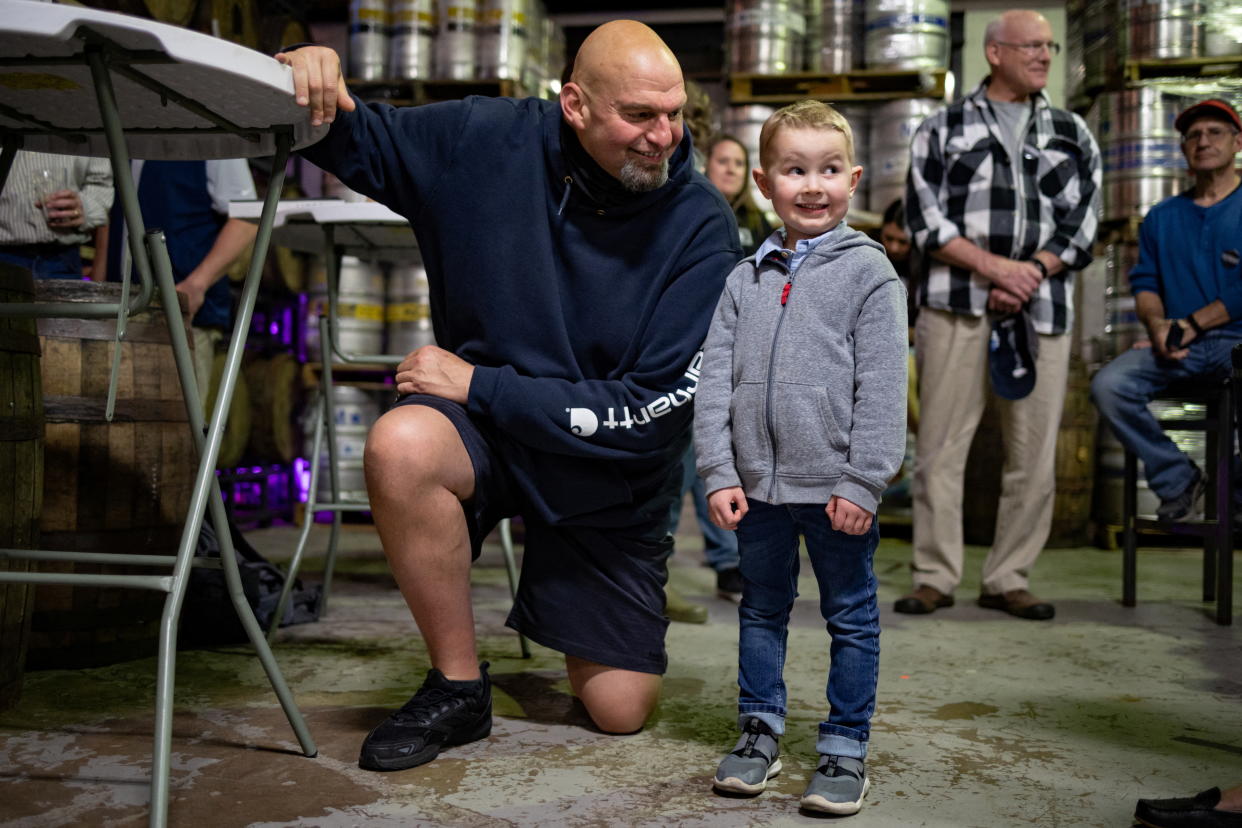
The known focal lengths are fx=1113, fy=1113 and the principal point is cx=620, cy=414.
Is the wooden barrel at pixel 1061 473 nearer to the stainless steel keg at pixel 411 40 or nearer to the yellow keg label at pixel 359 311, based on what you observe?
the yellow keg label at pixel 359 311

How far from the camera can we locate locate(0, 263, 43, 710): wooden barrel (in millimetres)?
1992

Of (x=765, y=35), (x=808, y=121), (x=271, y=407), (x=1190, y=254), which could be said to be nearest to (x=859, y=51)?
(x=765, y=35)

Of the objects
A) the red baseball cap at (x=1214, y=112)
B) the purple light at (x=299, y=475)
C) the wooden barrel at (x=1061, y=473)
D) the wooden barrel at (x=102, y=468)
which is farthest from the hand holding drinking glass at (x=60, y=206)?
the wooden barrel at (x=1061, y=473)

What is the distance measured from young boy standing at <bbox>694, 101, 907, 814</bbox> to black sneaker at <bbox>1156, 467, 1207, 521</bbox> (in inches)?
95.3

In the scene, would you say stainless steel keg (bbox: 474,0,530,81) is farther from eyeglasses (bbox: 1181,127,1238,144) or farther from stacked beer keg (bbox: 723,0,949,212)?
eyeglasses (bbox: 1181,127,1238,144)

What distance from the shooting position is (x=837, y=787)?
5.64 feet

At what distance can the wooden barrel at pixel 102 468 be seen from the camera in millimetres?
2449

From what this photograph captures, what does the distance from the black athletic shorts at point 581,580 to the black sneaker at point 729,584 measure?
1536mm

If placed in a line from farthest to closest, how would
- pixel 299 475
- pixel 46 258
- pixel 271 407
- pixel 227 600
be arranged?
pixel 299 475 < pixel 271 407 < pixel 46 258 < pixel 227 600

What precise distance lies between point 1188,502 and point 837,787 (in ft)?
8.61

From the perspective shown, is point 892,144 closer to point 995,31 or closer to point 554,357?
point 995,31

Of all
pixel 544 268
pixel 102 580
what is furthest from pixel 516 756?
pixel 544 268

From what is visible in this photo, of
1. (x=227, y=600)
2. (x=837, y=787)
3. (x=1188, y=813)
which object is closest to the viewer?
(x=1188, y=813)

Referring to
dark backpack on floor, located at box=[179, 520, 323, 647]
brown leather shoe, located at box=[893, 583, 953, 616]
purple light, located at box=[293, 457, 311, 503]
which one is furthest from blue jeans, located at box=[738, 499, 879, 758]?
purple light, located at box=[293, 457, 311, 503]
